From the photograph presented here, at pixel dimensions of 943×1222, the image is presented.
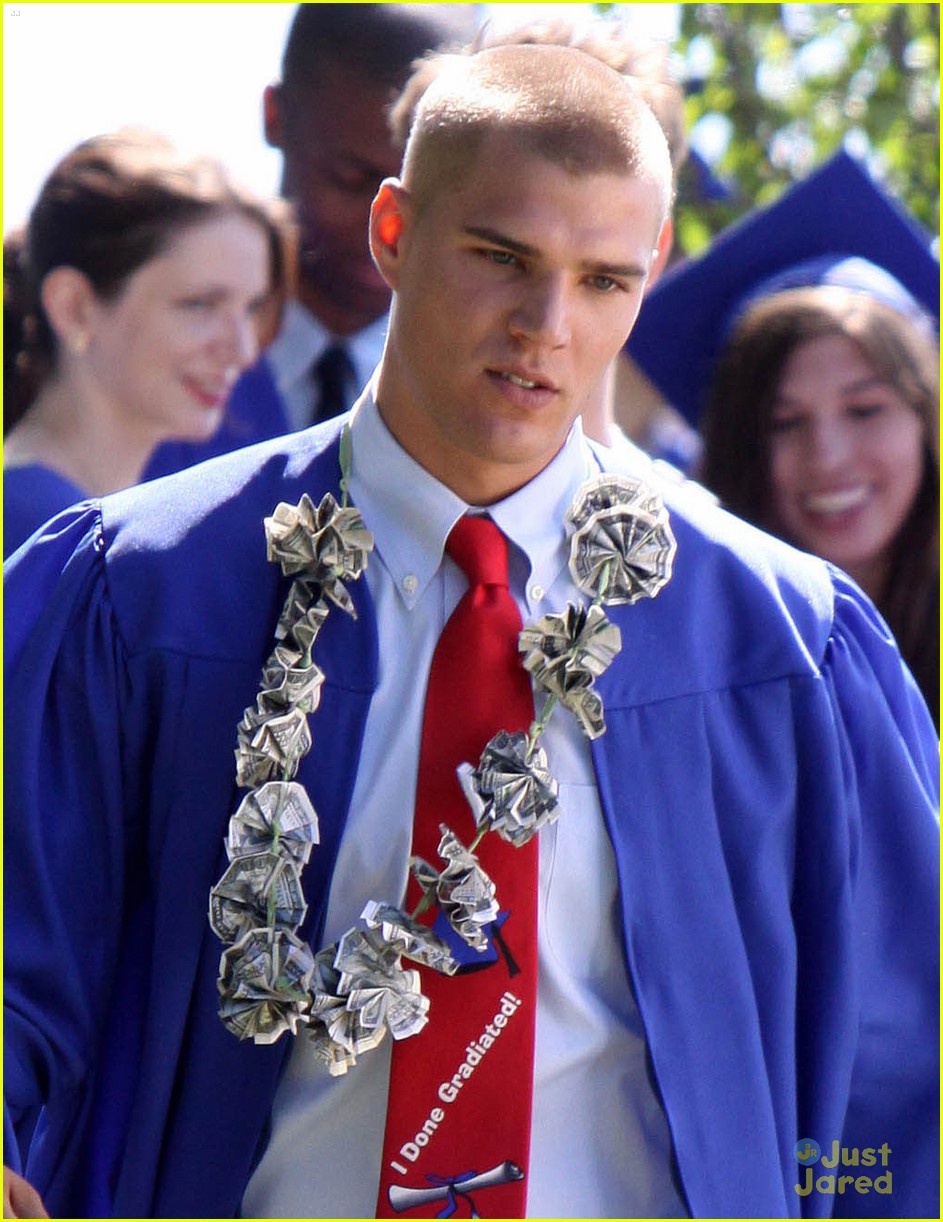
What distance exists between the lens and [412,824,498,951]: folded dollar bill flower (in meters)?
2.41

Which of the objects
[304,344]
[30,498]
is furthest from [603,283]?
[304,344]

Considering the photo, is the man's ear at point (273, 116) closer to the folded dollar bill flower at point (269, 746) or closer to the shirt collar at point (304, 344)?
the shirt collar at point (304, 344)

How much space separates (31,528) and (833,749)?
1659 millimetres

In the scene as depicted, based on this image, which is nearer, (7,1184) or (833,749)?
(7,1184)

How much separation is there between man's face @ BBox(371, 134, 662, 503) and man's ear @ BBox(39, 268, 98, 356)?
160 cm

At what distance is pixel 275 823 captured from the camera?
2.42 metres

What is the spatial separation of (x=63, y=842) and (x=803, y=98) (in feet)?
14.9

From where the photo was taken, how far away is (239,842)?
2.44m

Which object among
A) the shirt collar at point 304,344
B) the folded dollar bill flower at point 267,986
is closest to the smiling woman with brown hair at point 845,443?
the shirt collar at point 304,344

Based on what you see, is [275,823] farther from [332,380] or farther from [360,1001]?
[332,380]

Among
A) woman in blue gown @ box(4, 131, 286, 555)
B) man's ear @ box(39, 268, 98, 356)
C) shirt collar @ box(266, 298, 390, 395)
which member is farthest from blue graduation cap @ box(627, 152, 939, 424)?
man's ear @ box(39, 268, 98, 356)

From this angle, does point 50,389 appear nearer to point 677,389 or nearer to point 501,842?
point 677,389

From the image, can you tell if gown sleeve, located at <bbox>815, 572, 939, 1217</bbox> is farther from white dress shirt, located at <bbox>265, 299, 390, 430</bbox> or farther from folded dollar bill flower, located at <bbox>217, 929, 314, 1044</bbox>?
white dress shirt, located at <bbox>265, 299, 390, 430</bbox>

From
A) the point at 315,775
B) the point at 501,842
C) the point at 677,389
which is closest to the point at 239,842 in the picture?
the point at 315,775
